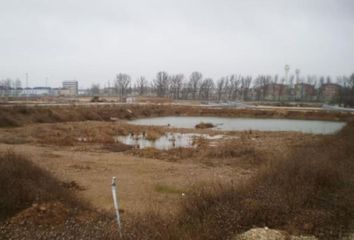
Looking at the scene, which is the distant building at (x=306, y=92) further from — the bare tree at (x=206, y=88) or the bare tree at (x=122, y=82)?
the bare tree at (x=122, y=82)

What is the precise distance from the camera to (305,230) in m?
7.44

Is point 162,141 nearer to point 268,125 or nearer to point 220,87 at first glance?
point 268,125

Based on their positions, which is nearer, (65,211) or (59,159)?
(65,211)

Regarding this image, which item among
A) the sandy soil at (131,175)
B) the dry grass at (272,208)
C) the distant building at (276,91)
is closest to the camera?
the dry grass at (272,208)

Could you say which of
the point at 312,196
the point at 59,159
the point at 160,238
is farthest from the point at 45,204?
the point at 59,159

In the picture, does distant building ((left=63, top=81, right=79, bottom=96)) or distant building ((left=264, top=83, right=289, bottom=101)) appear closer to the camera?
distant building ((left=264, top=83, right=289, bottom=101))

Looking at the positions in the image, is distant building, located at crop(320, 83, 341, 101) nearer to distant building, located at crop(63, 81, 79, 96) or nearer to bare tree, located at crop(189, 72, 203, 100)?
bare tree, located at crop(189, 72, 203, 100)

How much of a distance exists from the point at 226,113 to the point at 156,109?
44.6 ft

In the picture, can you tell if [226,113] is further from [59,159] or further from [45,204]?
[45,204]

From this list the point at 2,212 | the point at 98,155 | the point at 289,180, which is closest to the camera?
the point at 2,212

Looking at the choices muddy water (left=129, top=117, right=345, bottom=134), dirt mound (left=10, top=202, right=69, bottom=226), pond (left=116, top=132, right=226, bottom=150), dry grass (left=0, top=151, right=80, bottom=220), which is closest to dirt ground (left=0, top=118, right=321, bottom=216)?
dry grass (left=0, top=151, right=80, bottom=220)

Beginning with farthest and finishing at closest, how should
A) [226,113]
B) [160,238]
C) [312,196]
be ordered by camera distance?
1. [226,113]
2. [312,196]
3. [160,238]

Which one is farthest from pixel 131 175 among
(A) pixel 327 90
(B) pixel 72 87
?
(B) pixel 72 87

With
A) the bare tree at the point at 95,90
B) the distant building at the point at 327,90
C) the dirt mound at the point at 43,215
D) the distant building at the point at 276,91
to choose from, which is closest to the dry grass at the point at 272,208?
the dirt mound at the point at 43,215
